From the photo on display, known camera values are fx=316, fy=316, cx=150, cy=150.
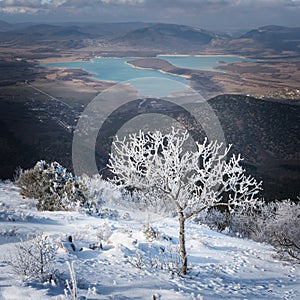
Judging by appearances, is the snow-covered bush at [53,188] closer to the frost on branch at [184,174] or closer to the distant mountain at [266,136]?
the frost on branch at [184,174]

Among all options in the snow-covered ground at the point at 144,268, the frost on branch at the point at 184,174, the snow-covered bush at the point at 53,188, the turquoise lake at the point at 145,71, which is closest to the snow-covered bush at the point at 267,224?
the snow-covered bush at the point at 53,188

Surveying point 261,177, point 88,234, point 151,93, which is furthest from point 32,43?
point 88,234

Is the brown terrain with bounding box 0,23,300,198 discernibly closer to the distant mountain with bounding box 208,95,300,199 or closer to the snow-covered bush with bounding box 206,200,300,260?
the distant mountain with bounding box 208,95,300,199

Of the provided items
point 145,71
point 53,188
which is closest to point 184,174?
point 53,188

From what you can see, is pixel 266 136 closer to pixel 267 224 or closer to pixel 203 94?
pixel 203 94

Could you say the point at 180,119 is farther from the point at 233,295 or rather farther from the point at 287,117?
the point at 233,295

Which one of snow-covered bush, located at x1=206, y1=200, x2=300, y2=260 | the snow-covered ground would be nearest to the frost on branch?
the snow-covered ground
